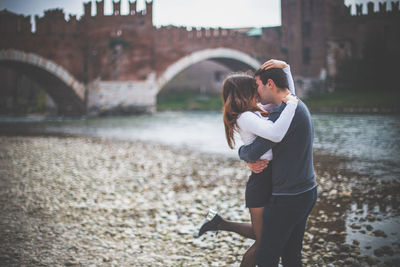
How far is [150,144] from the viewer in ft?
30.1

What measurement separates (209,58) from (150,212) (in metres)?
21.3

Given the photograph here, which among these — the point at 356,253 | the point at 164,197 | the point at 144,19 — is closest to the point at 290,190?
the point at 356,253

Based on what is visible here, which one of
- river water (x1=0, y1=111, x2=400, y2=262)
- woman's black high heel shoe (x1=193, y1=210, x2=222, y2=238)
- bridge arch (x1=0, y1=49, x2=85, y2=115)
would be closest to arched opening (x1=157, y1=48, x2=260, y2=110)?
bridge arch (x1=0, y1=49, x2=85, y2=115)

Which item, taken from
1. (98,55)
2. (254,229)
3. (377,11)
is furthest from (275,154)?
(377,11)

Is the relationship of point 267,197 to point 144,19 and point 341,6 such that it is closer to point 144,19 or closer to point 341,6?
point 144,19

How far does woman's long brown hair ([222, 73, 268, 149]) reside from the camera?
74.4 inches

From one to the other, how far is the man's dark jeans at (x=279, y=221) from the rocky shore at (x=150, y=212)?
0.79 meters

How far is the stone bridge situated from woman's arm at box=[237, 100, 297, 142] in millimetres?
18077

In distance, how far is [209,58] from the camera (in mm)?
24281

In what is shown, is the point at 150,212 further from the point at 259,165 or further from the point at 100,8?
the point at 100,8

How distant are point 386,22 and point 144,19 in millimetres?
17406

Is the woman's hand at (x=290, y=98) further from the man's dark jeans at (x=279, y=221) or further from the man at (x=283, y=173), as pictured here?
the man's dark jeans at (x=279, y=221)

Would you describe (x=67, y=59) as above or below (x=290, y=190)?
above

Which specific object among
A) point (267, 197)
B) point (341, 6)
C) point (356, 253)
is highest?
point (341, 6)
